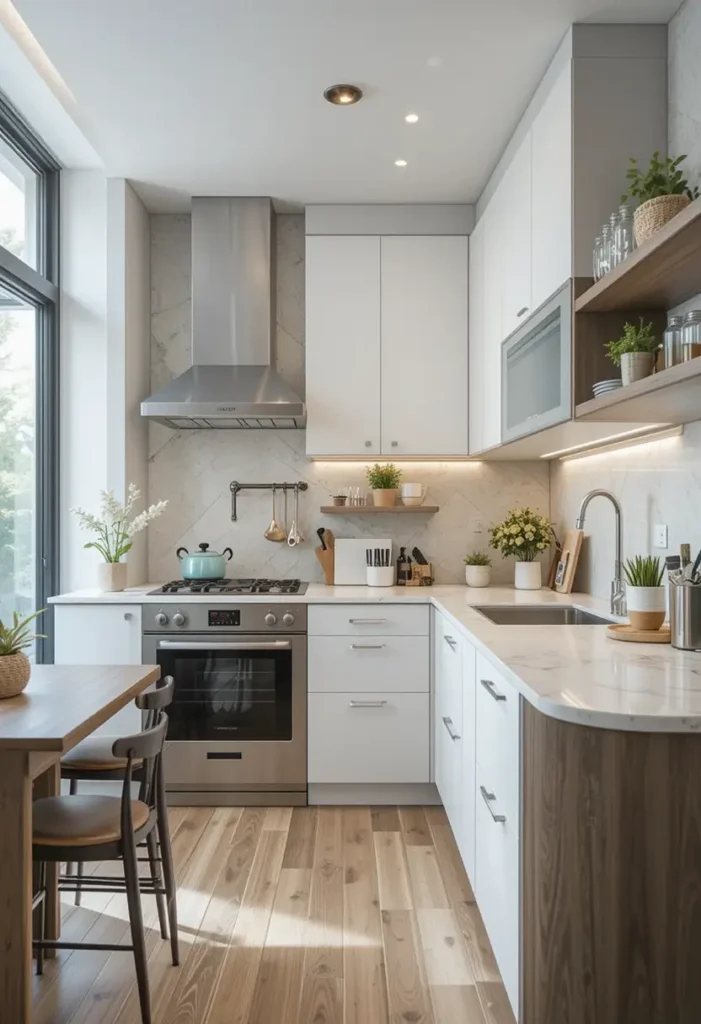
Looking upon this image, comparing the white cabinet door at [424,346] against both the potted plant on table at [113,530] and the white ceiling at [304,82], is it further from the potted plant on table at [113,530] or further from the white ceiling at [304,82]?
the potted plant on table at [113,530]

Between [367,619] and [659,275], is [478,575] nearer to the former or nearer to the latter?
[367,619]

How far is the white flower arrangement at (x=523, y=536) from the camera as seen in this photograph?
359cm

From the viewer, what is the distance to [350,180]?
11.6 ft

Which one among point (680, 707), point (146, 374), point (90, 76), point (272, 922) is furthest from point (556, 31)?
point (272, 922)

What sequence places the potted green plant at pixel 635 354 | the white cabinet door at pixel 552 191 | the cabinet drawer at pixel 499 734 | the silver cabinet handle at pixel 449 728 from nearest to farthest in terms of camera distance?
the cabinet drawer at pixel 499 734
the potted green plant at pixel 635 354
the white cabinet door at pixel 552 191
the silver cabinet handle at pixel 449 728

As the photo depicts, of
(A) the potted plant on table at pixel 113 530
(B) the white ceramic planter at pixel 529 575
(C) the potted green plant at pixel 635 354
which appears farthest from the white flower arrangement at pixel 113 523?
(C) the potted green plant at pixel 635 354

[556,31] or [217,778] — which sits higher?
[556,31]

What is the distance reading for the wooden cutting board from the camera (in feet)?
10.9

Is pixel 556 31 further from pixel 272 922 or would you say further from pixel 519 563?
pixel 272 922

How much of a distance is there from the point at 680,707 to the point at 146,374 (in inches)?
129

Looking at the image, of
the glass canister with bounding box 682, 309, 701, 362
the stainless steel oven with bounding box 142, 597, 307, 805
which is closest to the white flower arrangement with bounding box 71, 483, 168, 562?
the stainless steel oven with bounding box 142, 597, 307, 805

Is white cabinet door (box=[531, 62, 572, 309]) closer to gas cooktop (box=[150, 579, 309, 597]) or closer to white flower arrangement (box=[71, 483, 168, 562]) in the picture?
gas cooktop (box=[150, 579, 309, 597])

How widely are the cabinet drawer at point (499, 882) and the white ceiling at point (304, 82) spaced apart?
7.61ft

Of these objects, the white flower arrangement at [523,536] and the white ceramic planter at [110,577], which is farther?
the white flower arrangement at [523,536]
